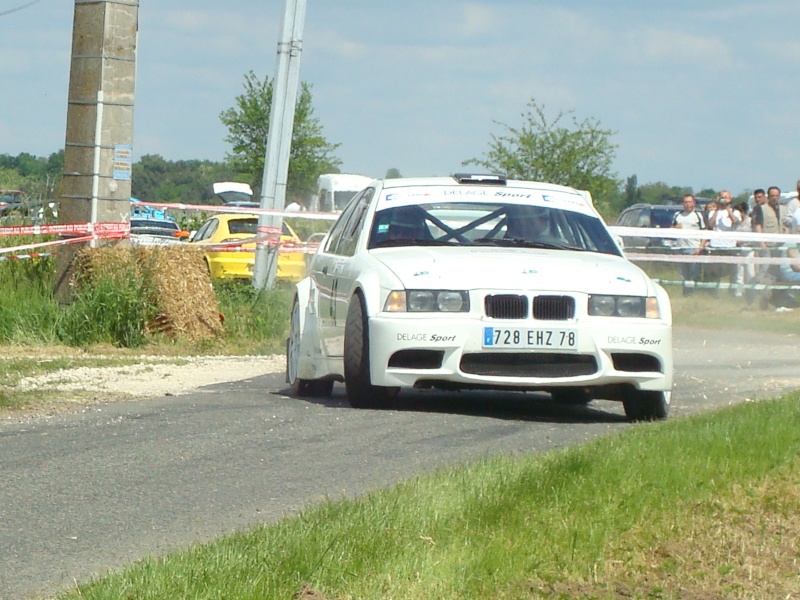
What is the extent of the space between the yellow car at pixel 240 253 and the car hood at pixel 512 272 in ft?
44.3

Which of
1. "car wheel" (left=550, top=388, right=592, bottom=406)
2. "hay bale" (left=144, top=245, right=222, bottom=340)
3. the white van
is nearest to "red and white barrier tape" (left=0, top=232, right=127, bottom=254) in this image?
"hay bale" (left=144, top=245, right=222, bottom=340)

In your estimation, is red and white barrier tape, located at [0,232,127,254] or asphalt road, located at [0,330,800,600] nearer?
asphalt road, located at [0,330,800,600]

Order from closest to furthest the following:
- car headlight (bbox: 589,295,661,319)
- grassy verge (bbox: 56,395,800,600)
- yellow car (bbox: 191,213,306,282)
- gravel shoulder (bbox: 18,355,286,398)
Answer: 1. grassy verge (bbox: 56,395,800,600)
2. car headlight (bbox: 589,295,661,319)
3. gravel shoulder (bbox: 18,355,286,398)
4. yellow car (bbox: 191,213,306,282)

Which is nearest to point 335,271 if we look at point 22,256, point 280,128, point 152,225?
point 22,256

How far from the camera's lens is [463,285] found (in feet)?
28.9

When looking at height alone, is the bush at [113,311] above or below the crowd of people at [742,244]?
below

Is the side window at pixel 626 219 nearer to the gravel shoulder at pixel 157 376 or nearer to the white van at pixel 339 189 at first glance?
the white van at pixel 339 189

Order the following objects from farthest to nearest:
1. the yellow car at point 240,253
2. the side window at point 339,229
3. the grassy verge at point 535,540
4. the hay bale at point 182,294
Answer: the yellow car at point 240,253 → the hay bale at point 182,294 → the side window at point 339,229 → the grassy verge at point 535,540

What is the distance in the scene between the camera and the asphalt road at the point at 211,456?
5.47 meters

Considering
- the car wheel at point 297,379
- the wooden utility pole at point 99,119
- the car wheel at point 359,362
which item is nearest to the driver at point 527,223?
the car wheel at point 359,362

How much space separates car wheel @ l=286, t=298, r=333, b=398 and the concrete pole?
8996mm

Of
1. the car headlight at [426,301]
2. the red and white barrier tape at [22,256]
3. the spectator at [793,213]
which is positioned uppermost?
the spectator at [793,213]

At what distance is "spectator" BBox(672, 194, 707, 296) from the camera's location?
978 inches

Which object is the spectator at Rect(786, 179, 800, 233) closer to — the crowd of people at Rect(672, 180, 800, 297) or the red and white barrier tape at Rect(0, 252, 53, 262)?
the crowd of people at Rect(672, 180, 800, 297)
